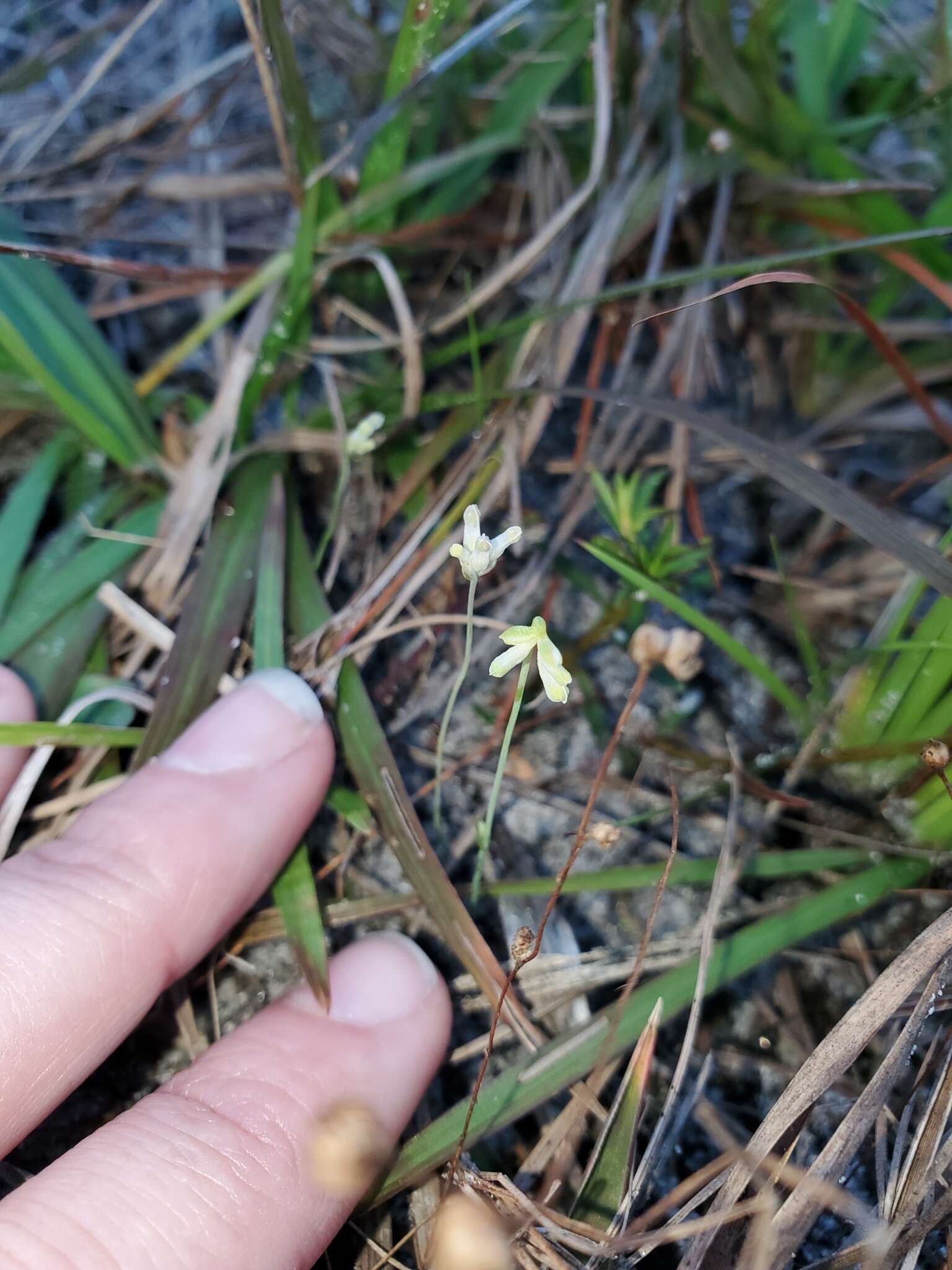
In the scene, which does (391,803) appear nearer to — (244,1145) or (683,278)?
(244,1145)

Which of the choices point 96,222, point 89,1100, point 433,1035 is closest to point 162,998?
point 89,1100

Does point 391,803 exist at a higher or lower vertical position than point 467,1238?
higher

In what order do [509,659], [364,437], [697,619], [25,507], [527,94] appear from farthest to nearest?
1. [527,94]
2. [25,507]
3. [364,437]
4. [697,619]
5. [509,659]

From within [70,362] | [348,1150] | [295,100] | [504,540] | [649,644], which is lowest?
[348,1150]

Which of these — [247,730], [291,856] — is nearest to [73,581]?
[247,730]

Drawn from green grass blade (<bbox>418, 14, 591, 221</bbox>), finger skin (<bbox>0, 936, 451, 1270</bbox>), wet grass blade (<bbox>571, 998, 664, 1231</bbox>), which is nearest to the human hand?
finger skin (<bbox>0, 936, 451, 1270</bbox>)

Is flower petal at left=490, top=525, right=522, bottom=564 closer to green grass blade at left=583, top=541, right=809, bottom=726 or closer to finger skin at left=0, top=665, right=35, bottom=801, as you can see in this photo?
green grass blade at left=583, top=541, right=809, bottom=726
